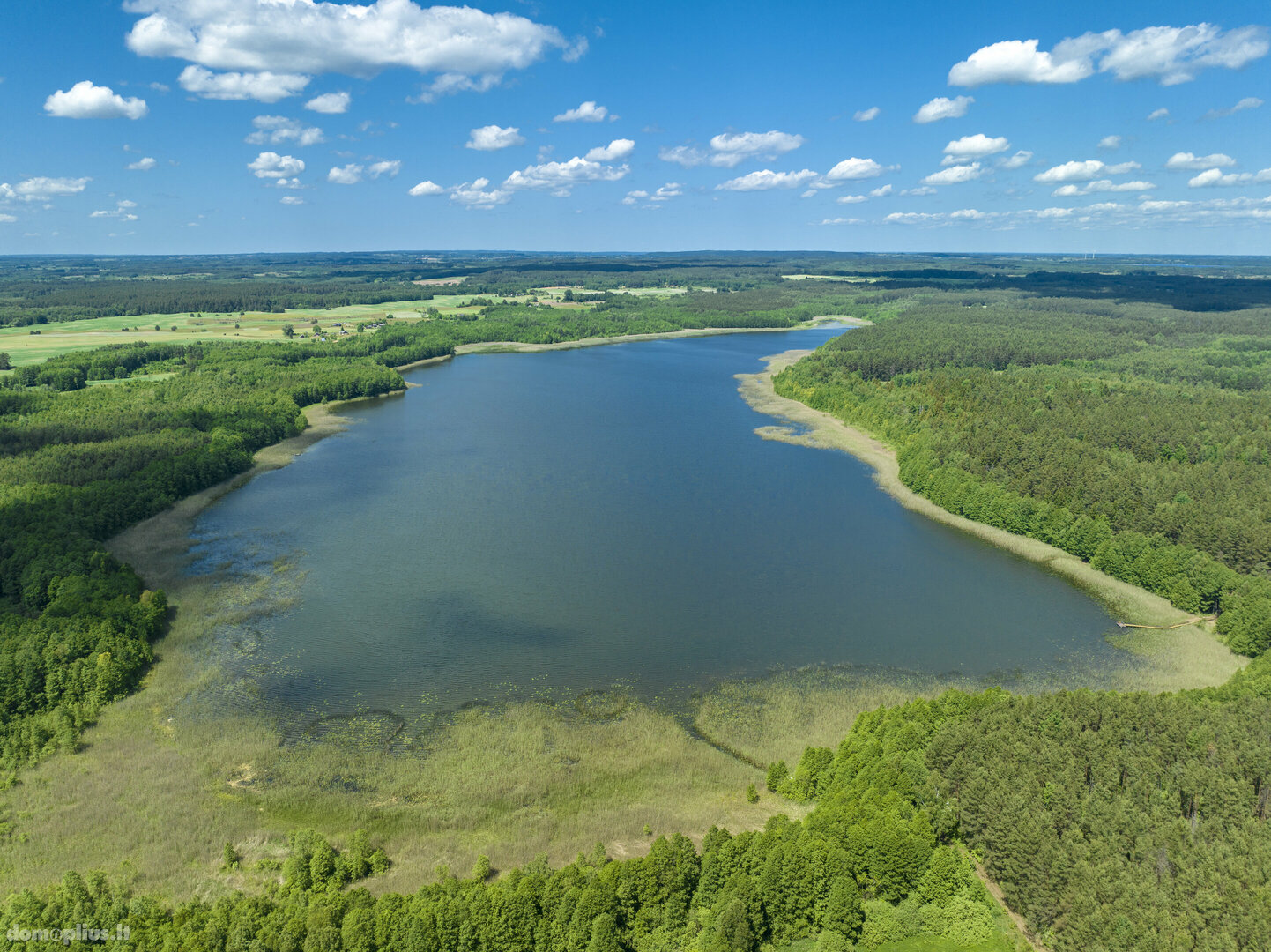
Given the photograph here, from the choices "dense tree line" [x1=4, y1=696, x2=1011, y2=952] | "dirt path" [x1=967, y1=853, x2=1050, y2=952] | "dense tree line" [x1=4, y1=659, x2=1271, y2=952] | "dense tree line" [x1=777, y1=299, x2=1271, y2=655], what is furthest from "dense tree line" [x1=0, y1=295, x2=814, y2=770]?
"dense tree line" [x1=777, y1=299, x2=1271, y2=655]

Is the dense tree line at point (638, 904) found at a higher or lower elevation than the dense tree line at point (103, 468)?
lower

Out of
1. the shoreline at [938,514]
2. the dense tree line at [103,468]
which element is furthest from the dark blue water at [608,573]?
the dense tree line at [103,468]

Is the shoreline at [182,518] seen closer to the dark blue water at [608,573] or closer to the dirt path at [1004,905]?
the dark blue water at [608,573]

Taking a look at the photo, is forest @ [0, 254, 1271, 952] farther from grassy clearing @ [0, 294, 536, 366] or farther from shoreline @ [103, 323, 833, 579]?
grassy clearing @ [0, 294, 536, 366]

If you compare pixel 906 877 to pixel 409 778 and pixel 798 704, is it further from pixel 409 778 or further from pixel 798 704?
pixel 409 778

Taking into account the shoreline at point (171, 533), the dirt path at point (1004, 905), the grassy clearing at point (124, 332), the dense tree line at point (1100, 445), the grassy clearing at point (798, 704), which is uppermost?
the grassy clearing at point (124, 332)

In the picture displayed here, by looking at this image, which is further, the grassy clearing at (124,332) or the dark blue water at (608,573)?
the grassy clearing at (124,332)

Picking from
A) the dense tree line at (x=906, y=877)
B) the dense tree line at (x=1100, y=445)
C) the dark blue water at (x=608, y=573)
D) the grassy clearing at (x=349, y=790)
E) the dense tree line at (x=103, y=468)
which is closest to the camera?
the dense tree line at (x=906, y=877)
